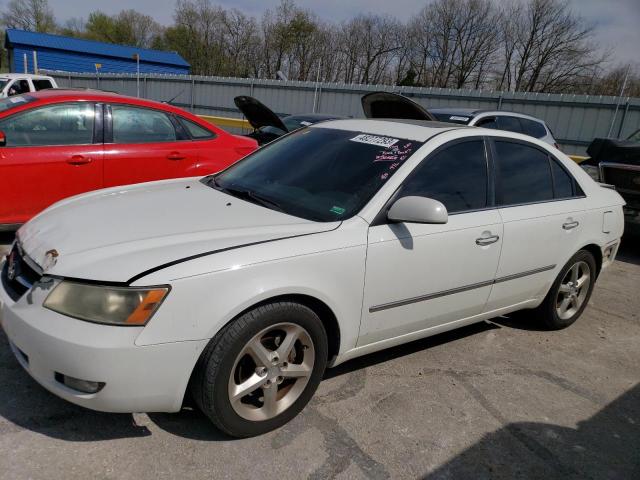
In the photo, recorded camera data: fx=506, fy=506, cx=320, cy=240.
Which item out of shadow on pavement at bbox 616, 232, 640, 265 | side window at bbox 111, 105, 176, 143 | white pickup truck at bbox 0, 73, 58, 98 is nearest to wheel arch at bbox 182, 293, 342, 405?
side window at bbox 111, 105, 176, 143

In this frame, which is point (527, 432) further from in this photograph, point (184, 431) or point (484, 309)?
point (184, 431)

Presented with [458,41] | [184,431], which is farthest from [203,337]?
[458,41]

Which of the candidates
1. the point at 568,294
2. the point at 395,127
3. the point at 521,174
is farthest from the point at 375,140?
the point at 568,294

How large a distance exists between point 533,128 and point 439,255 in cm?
693

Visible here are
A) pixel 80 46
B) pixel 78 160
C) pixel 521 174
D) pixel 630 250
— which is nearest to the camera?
pixel 521 174

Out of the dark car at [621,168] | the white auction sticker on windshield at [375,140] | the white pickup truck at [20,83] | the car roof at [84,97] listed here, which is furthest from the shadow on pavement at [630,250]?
the white pickup truck at [20,83]

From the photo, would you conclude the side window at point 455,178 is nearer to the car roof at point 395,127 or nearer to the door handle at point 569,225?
the car roof at point 395,127

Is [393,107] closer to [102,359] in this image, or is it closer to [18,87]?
[102,359]

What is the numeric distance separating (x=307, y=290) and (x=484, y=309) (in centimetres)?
160

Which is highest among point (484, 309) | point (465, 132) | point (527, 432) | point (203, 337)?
point (465, 132)

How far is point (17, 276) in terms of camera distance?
2.45m

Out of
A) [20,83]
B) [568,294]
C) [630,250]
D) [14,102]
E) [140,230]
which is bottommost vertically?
[630,250]

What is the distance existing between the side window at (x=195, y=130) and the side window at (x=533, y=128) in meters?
5.61

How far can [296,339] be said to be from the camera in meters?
2.55
